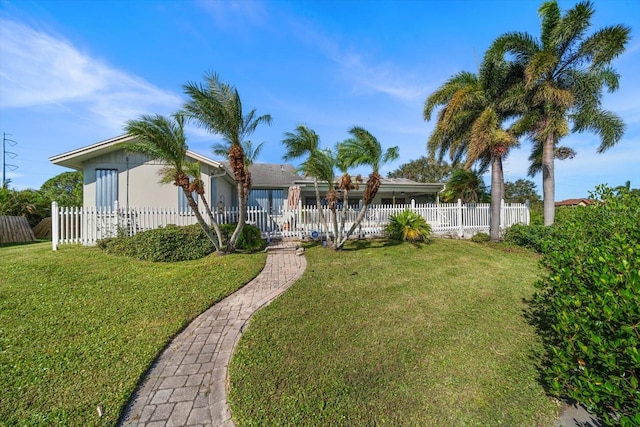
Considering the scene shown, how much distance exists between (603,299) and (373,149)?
719cm

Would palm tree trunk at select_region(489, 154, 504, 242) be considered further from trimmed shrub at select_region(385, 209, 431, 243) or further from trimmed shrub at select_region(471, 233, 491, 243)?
trimmed shrub at select_region(385, 209, 431, 243)

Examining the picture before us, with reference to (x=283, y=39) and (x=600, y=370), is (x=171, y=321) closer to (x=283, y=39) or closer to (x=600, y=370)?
(x=600, y=370)

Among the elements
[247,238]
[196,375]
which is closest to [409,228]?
[247,238]

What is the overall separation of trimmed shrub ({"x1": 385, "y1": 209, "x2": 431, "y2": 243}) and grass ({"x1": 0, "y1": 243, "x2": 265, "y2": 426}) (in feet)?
21.4

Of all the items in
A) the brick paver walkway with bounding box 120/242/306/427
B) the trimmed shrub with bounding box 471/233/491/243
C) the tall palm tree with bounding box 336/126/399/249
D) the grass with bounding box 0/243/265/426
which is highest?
the tall palm tree with bounding box 336/126/399/249

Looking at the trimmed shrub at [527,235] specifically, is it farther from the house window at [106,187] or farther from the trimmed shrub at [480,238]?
the house window at [106,187]

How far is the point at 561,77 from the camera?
38.2ft

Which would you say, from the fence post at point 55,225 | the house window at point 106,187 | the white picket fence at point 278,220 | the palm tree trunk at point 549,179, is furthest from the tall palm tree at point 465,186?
the fence post at point 55,225

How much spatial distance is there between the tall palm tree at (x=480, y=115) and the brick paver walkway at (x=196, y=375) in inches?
451

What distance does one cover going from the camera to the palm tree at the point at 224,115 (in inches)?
291

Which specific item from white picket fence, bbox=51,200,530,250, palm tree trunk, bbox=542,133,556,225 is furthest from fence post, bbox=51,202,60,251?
palm tree trunk, bbox=542,133,556,225

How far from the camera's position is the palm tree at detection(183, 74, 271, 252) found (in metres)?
7.40

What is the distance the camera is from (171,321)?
4312 mm

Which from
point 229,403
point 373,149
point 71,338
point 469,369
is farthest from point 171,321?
point 373,149
